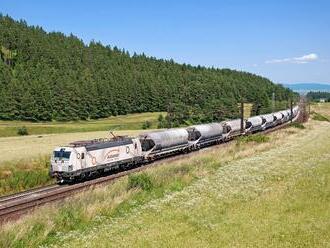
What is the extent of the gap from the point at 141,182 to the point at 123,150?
1943 cm

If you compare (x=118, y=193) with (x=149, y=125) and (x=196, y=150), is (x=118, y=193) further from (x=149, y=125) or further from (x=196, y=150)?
(x=149, y=125)

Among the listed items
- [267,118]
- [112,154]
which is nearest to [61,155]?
[112,154]

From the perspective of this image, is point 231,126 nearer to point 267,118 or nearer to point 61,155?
point 267,118

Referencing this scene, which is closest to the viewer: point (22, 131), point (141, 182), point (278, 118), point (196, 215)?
point (196, 215)

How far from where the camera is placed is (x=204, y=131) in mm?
64812

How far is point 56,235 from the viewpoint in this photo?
57.9 ft

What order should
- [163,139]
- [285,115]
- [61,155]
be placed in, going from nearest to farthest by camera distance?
[61,155] < [163,139] < [285,115]

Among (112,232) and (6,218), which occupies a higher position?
(112,232)

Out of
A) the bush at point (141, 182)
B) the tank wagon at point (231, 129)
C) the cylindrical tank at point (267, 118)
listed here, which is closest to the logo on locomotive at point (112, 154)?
the bush at point (141, 182)

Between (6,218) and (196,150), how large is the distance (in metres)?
38.7

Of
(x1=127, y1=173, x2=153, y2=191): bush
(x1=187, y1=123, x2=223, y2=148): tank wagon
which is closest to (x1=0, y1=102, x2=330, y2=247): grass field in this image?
(x1=127, y1=173, x2=153, y2=191): bush

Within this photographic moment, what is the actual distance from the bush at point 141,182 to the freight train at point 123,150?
12.7 metres

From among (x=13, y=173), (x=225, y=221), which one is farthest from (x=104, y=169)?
(x=225, y=221)

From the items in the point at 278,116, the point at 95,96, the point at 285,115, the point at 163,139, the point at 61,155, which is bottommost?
the point at 285,115
